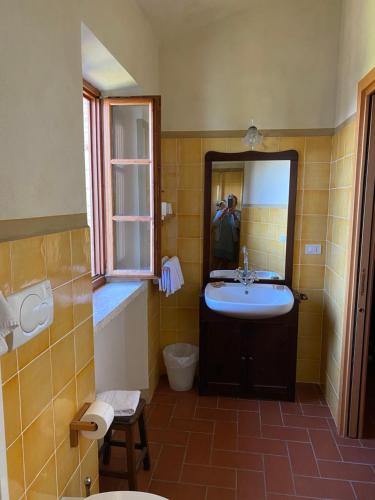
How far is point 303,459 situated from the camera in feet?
7.38

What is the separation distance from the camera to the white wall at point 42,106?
99cm

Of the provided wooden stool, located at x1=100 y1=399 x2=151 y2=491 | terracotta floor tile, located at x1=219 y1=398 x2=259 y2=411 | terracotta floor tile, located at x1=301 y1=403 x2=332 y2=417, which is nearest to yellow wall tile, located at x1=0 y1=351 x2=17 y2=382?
wooden stool, located at x1=100 y1=399 x2=151 y2=491

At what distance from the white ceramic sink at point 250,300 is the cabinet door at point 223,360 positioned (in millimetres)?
229

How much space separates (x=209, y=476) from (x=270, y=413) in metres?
0.80

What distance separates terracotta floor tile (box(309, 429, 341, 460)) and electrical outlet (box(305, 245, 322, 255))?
1.33 meters

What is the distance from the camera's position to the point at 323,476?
6.91 feet

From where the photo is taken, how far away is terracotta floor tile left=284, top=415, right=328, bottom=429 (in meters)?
2.58

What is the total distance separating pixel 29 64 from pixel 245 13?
2334mm

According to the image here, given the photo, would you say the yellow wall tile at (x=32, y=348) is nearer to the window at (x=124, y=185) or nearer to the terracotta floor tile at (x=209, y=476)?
the window at (x=124, y=185)

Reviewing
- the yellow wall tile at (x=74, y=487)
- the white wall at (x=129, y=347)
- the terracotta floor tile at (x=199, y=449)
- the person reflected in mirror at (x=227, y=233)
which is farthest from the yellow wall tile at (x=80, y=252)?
the person reflected in mirror at (x=227, y=233)

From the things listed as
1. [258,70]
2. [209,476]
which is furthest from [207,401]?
[258,70]

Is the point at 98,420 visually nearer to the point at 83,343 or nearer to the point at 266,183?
the point at 83,343

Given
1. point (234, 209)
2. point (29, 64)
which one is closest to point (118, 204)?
point (234, 209)

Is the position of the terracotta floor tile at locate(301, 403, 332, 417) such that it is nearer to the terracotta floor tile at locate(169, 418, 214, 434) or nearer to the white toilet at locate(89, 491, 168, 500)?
the terracotta floor tile at locate(169, 418, 214, 434)
